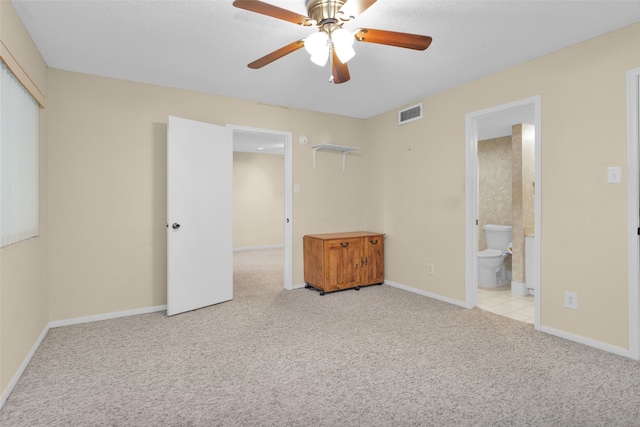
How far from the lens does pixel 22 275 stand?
222 cm

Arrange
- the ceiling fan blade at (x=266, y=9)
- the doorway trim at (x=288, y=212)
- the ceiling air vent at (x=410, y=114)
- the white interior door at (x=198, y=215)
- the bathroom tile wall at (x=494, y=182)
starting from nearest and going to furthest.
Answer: the ceiling fan blade at (x=266, y=9) → the white interior door at (x=198, y=215) → the ceiling air vent at (x=410, y=114) → the doorway trim at (x=288, y=212) → the bathroom tile wall at (x=494, y=182)

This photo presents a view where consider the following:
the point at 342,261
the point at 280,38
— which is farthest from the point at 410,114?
the point at 280,38

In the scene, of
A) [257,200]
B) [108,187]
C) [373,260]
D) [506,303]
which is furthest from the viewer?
[257,200]

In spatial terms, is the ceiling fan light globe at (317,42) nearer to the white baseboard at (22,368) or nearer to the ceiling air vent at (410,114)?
the ceiling air vent at (410,114)

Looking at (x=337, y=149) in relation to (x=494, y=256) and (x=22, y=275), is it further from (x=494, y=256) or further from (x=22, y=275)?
(x=22, y=275)

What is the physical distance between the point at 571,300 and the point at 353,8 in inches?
106

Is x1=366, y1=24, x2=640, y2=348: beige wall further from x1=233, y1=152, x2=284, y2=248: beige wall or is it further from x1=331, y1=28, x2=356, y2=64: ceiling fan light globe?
x1=233, y1=152, x2=284, y2=248: beige wall

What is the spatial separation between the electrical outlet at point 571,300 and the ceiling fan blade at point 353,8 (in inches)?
103

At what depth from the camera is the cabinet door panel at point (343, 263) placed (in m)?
4.03

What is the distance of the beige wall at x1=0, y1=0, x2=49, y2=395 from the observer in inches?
75.1

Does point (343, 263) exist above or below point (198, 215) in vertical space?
below

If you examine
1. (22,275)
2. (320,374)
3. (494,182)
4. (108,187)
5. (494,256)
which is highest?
(494,182)

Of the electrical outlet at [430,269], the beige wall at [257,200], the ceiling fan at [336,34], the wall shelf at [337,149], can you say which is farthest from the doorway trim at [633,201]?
the beige wall at [257,200]

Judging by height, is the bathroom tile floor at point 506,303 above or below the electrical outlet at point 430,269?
below
